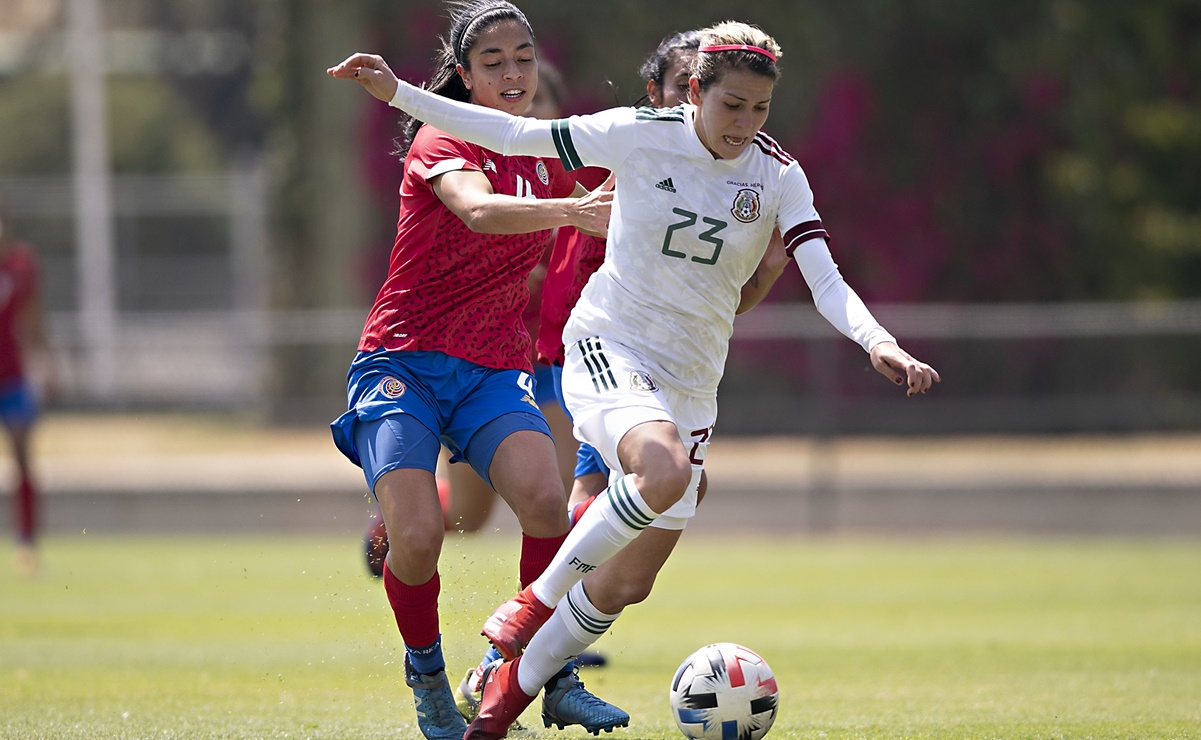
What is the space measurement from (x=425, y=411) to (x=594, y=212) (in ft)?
3.00

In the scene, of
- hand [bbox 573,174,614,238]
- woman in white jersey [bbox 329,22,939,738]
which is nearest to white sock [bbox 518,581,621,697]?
woman in white jersey [bbox 329,22,939,738]

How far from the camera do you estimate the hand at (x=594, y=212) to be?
5.05 metres

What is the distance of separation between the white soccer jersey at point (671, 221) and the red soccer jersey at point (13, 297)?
7.80m

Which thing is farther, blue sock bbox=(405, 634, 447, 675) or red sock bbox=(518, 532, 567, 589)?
red sock bbox=(518, 532, 567, 589)

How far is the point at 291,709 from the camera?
20.3 feet

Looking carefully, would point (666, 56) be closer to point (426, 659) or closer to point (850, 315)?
point (850, 315)

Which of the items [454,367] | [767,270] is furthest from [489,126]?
[767,270]

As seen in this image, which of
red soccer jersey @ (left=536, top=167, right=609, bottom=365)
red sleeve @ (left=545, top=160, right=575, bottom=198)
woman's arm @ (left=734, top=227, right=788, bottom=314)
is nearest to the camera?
woman's arm @ (left=734, top=227, right=788, bottom=314)

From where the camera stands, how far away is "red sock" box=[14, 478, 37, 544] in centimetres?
1204

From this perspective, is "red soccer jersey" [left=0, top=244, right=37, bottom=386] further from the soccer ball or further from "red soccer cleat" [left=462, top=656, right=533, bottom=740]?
the soccer ball

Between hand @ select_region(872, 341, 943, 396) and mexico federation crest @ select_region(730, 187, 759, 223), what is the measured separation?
64cm

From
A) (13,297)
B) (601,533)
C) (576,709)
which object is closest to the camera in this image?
(601,533)

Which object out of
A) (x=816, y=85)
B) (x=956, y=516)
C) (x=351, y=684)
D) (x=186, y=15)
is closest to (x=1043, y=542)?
(x=956, y=516)

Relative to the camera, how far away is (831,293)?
516cm
